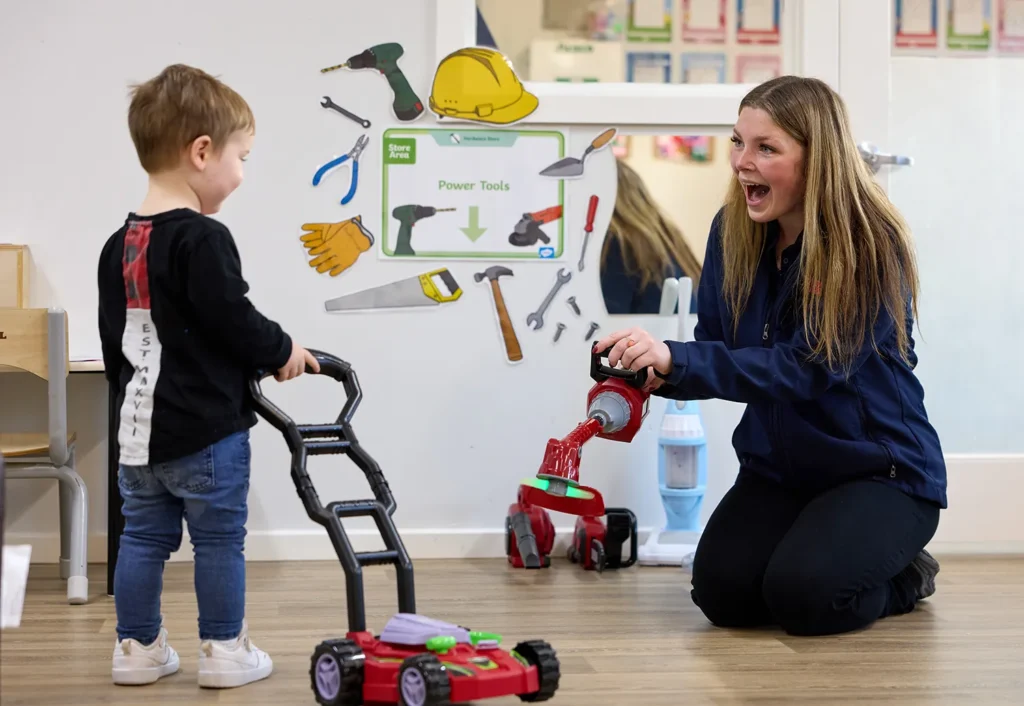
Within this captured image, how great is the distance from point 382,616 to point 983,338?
1.68 meters

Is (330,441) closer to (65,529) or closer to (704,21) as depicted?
(65,529)

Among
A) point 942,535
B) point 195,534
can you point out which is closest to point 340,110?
point 195,534

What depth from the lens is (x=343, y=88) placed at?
2697mm

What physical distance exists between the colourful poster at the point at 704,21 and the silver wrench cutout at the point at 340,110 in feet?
2.75

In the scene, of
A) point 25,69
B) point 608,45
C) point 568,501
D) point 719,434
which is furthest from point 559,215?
point 25,69

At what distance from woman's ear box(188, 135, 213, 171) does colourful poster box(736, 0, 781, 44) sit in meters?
1.65

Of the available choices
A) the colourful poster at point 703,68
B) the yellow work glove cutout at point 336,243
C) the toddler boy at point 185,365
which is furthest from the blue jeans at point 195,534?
the colourful poster at point 703,68

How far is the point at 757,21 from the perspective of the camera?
2.87 meters

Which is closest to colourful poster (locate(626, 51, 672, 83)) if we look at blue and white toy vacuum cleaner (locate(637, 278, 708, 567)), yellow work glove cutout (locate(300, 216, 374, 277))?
blue and white toy vacuum cleaner (locate(637, 278, 708, 567))

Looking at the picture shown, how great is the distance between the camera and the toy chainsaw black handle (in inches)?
75.3

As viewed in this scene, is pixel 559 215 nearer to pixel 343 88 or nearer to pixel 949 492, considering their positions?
pixel 343 88

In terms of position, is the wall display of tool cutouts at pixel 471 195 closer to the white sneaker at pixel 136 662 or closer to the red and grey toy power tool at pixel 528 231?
the red and grey toy power tool at pixel 528 231

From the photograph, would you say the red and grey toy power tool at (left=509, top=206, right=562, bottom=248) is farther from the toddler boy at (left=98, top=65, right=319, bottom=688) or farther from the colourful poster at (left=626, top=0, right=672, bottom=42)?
the toddler boy at (left=98, top=65, right=319, bottom=688)

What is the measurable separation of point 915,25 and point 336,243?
153 centimetres
